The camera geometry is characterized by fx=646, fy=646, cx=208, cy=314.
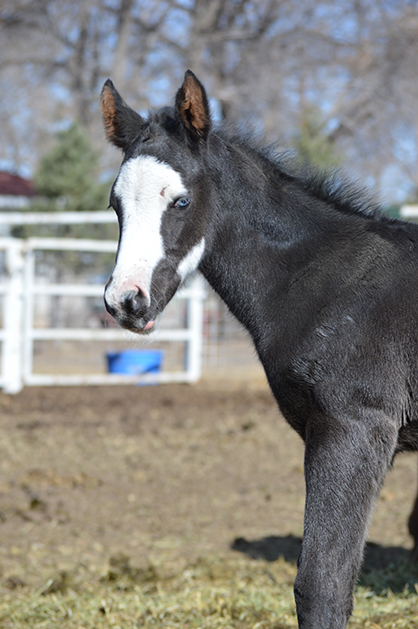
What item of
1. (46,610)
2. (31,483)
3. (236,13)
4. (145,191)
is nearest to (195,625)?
(46,610)

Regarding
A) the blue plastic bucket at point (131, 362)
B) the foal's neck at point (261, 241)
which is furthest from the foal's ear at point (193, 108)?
the blue plastic bucket at point (131, 362)

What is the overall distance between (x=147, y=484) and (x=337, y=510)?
3.25 meters

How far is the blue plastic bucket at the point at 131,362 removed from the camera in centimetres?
909

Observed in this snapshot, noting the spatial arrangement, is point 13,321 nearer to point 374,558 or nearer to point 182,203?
point 374,558

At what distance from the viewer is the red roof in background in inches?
785

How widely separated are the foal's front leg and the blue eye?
3.27 feet

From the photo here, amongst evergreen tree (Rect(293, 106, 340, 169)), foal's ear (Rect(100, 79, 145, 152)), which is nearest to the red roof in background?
evergreen tree (Rect(293, 106, 340, 169))

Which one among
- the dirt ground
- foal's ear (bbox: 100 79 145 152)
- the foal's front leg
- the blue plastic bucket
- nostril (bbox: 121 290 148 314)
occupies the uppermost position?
foal's ear (bbox: 100 79 145 152)

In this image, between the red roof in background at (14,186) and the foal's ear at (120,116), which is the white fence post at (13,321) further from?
the red roof in background at (14,186)

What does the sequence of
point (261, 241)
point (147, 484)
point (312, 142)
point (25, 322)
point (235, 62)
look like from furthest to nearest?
point (235, 62) → point (312, 142) → point (25, 322) → point (147, 484) → point (261, 241)

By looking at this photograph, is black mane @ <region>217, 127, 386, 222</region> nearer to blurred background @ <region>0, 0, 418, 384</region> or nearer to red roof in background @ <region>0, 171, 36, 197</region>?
blurred background @ <region>0, 0, 418, 384</region>

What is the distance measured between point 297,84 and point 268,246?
18.7 meters

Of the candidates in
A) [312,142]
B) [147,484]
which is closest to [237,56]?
[312,142]

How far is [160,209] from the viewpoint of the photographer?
8.22 feet
